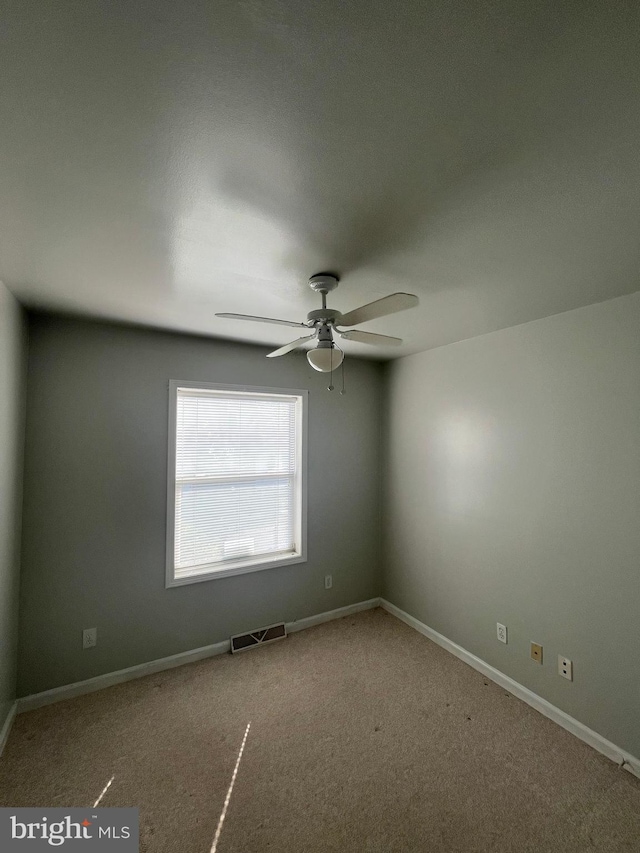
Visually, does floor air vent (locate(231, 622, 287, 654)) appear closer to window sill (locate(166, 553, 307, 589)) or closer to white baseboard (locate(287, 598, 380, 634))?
white baseboard (locate(287, 598, 380, 634))

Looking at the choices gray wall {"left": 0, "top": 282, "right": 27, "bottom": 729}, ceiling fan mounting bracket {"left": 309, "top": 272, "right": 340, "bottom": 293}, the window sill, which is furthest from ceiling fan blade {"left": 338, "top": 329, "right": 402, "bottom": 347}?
the window sill

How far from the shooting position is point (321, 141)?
1017mm

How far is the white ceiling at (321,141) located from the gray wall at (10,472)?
1.23 feet

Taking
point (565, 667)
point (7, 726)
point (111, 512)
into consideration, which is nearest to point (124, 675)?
point (7, 726)

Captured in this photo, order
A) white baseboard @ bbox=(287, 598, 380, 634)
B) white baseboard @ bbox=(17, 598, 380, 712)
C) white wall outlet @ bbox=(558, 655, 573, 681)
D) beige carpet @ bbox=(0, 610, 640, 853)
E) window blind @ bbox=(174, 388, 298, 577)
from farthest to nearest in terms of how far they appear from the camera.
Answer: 1. white baseboard @ bbox=(287, 598, 380, 634)
2. window blind @ bbox=(174, 388, 298, 577)
3. white baseboard @ bbox=(17, 598, 380, 712)
4. white wall outlet @ bbox=(558, 655, 573, 681)
5. beige carpet @ bbox=(0, 610, 640, 853)

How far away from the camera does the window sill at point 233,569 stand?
113 inches

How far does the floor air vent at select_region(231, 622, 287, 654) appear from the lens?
300 centimetres

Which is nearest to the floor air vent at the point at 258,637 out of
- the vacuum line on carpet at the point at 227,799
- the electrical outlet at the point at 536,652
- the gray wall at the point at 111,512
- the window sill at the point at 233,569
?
the gray wall at the point at 111,512

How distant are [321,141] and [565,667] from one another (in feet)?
9.60

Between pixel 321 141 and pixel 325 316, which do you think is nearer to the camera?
pixel 321 141

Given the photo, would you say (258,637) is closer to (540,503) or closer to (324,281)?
(540,503)

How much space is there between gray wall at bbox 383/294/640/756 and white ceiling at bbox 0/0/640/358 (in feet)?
2.06

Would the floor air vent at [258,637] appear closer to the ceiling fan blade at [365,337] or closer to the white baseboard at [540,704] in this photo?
the white baseboard at [540,704]

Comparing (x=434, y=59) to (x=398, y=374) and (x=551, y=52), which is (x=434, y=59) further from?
(x=398, y=374)
